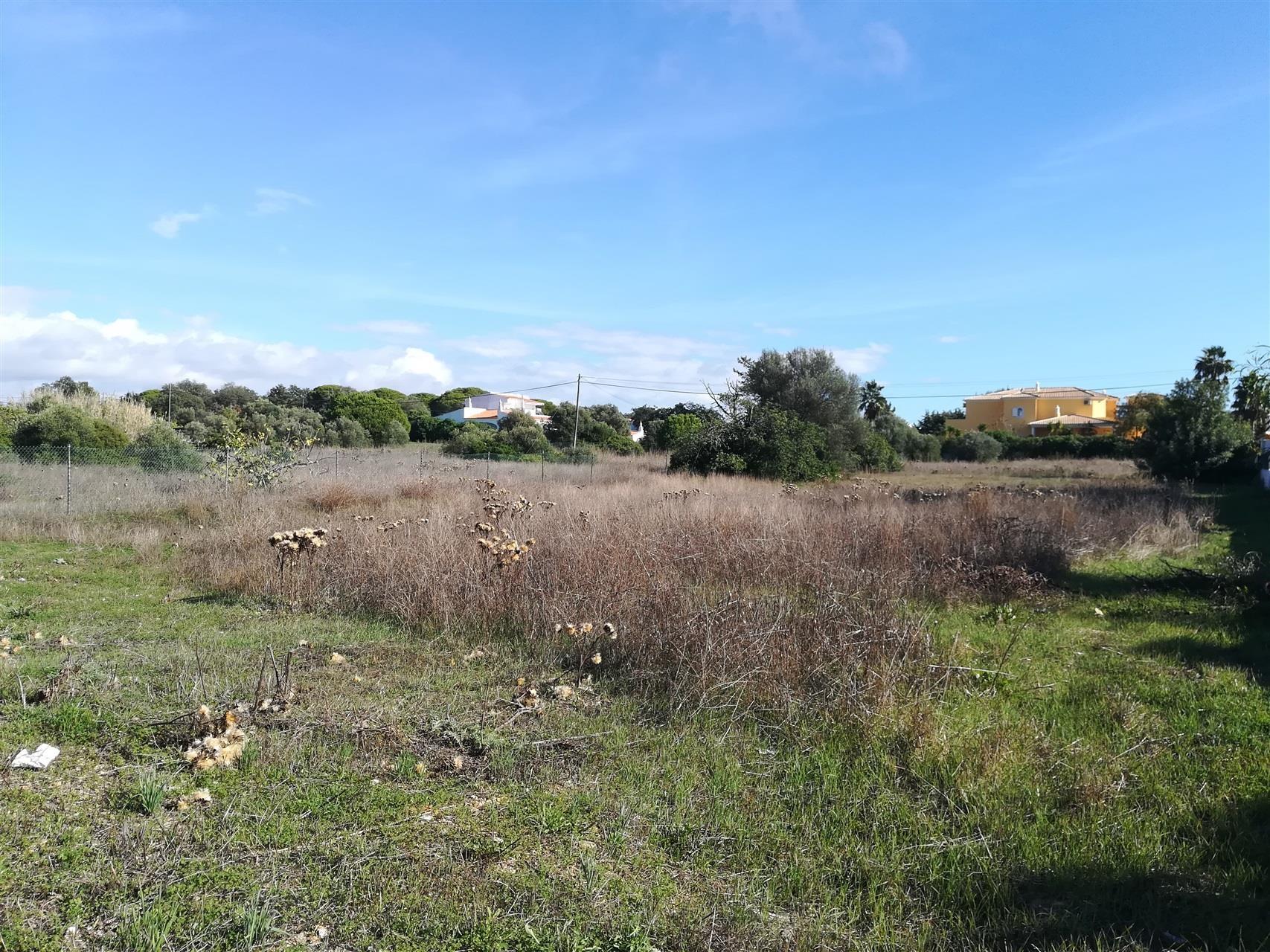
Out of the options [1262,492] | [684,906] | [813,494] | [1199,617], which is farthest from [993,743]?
[1262,492]

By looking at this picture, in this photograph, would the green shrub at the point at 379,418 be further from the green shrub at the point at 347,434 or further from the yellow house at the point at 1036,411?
the yellow house at the point at 1036,411

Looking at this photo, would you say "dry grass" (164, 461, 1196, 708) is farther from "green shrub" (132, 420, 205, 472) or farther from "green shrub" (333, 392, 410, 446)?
"green shrub" (333, 392, 410, 446)

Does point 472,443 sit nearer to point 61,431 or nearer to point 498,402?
point 61,431

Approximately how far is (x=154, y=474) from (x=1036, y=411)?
2620 inches

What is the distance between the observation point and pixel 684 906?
2.96 metres

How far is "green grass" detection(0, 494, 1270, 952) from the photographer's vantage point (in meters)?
2.84

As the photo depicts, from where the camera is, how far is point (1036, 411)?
215 ft

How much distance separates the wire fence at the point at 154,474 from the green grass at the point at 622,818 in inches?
394

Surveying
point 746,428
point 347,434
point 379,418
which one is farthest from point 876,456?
point 379,418

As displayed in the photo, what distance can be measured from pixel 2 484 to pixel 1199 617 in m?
19.1

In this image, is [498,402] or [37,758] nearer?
[37,758]

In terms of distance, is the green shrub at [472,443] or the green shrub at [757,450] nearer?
the green shrub at [757,450]

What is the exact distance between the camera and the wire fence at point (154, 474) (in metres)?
14.1

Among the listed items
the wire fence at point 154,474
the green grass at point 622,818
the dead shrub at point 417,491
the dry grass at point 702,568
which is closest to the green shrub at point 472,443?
the wire fence at point 154,474
